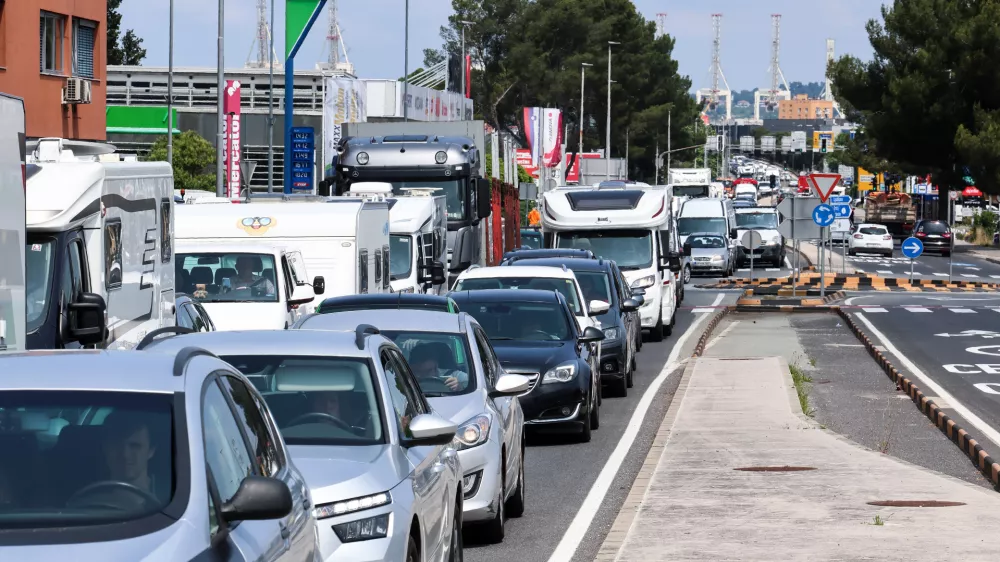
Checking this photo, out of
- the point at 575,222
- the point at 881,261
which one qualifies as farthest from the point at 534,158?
the point at 575,222

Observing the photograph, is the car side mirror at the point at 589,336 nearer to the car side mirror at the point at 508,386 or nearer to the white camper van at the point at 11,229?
the car side mirror at the point at 508,386

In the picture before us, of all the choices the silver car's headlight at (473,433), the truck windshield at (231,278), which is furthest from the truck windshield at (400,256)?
the silver car's headlight at (473,433)

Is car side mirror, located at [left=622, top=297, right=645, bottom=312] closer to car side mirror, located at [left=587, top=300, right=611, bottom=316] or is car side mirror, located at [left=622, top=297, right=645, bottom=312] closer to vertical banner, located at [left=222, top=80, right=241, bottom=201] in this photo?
car side mirror, located at [left=587, top=300, right=611, bottom=316]

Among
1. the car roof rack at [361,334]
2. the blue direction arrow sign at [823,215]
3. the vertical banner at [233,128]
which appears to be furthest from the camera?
the vertical banner at [233,128]

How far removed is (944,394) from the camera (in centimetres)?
2034

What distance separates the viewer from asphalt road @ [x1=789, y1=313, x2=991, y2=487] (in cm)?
1528

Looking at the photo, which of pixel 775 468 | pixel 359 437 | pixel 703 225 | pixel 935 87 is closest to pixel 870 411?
pixel 775 468

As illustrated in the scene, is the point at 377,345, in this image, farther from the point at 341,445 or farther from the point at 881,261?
the point at 881,261

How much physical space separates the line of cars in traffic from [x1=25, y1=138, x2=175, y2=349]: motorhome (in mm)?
1652

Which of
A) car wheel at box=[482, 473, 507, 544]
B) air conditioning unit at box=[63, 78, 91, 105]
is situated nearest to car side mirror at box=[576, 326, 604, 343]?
car wheel at box=[482, 473, 507, 544]

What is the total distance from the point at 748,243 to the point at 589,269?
955 inches

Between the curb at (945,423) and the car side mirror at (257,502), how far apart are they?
31.4 ft

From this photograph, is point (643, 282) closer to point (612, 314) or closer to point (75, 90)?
point (612, 314)

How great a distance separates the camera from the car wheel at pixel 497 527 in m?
10.3
